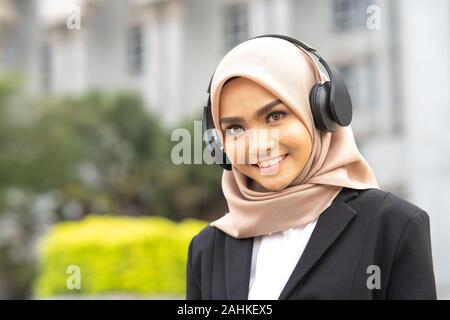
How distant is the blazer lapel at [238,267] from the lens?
1.93 metres

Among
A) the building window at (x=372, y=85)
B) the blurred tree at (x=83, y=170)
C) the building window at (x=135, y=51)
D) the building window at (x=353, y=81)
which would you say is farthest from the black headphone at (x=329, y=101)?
the building window at (x=135, y=51)

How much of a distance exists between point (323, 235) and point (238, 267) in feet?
0.85

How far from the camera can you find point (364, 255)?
Result: 1845mm

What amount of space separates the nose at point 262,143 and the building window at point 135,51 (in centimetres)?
1955

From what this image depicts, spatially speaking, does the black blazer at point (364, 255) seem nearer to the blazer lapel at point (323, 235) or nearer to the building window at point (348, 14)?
the blazer lapel at point (323, 235)

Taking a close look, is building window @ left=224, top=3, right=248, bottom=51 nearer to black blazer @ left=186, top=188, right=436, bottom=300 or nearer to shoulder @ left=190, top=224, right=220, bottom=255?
shoulder @ left=190, top=224, right=220, bottom=255

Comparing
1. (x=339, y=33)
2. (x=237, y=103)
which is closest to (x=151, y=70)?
(x=339, y=33)

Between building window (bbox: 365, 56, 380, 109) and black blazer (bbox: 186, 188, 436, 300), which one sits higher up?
building window (bbox: 365, 56, 380, 109)

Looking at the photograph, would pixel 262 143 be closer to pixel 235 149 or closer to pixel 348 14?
pixel 235 149

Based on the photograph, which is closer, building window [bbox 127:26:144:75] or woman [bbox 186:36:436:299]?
woman [bbox 186:36:436:299]

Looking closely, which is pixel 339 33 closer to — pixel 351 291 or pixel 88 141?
pixel 88 141

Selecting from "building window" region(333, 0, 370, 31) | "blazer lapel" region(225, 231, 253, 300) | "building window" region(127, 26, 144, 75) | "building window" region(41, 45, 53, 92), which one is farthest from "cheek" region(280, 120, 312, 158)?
"building window" region(41, 45, 53, 92)

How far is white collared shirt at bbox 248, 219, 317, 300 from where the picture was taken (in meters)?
1.91

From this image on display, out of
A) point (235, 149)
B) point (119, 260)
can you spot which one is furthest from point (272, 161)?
point (119, 260)
